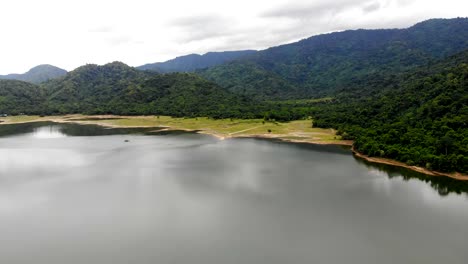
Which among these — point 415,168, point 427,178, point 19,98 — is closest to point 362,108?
point 415,168

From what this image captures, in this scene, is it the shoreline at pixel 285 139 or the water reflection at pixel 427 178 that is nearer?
the water reflection at pixel 427 178

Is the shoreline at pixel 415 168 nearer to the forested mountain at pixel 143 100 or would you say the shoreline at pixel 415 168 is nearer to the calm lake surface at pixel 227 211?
the calm lake surface at pixel 227 211

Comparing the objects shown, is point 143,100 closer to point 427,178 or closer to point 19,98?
point 19,98

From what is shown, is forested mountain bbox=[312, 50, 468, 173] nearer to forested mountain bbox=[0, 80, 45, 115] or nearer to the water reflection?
the water reflection

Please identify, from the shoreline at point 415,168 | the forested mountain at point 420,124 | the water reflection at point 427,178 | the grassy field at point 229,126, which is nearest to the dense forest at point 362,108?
the forested mountain at point 420,124

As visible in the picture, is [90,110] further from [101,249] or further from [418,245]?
[418,245]
